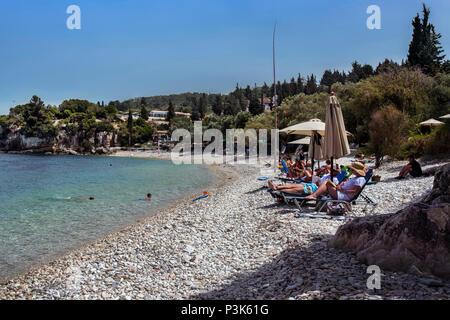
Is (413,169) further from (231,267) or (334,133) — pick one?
(231,267)

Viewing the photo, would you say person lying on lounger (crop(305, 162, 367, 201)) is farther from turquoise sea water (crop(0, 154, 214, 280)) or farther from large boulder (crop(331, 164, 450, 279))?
turquoise sea water (crop(0, 154, 214, 280))

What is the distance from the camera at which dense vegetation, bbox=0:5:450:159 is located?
1616 cm

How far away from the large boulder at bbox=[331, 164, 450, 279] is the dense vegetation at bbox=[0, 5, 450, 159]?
13.4m

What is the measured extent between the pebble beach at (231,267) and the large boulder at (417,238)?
131 millimetres

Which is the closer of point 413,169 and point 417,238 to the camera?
point 417,238

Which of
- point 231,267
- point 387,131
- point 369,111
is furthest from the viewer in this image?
point 369,111

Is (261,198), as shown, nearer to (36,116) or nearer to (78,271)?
(78,271)

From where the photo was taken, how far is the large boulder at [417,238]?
127 inches

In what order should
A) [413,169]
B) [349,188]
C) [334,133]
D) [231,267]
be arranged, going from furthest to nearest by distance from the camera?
[413,169]
[334,133]
[349,188]
[231,267]

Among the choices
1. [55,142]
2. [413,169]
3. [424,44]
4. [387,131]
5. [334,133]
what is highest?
[424,44]

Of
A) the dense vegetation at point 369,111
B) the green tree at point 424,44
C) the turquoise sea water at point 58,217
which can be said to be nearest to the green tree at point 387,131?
the dense vegetation at point 369,111

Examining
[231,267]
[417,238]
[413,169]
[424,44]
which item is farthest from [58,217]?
[424,44]

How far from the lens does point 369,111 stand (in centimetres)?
2469

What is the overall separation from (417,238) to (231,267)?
8.64 ft
